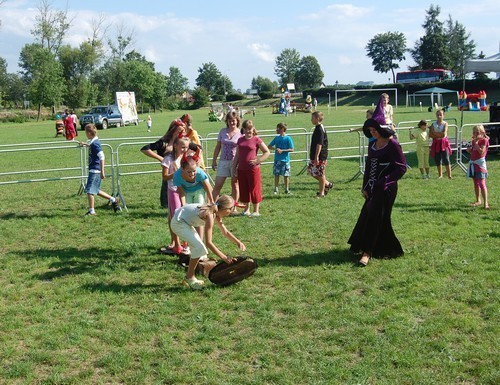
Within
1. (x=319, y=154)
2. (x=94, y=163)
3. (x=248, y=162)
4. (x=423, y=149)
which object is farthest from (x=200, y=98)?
(x=248, y=162)

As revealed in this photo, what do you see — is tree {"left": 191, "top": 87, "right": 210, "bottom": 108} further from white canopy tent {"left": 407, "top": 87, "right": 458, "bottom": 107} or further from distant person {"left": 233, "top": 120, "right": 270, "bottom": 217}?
distant person {"left": 233, "top": 120, "right": 270, "bottom": 217}

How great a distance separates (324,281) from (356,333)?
1.40 meters

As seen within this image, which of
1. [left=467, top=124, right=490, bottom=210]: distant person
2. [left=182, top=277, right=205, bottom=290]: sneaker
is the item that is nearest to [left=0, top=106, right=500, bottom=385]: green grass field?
[left=182, top=277, right=205, bottom=290]: sneaker

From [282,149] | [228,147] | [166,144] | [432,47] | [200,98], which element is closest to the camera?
[166,144]

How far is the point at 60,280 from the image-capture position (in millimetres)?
6531

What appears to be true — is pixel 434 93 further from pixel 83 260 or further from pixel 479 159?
pixel 83 260

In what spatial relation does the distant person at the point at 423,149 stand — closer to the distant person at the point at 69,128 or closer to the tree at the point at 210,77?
the distant person at the point at 69,128

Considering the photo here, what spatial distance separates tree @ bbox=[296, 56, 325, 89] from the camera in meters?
132

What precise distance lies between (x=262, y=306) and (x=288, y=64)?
137832 millimetres

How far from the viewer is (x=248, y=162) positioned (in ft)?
29.4

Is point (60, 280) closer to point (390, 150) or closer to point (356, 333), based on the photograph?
point (356, 333)

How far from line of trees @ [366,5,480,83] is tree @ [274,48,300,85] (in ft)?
69.1

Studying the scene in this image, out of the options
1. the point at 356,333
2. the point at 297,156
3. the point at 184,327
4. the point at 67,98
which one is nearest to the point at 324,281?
the point at 356,333

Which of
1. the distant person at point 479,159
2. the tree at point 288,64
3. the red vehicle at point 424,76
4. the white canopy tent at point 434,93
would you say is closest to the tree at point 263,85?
the tree at point 288,64
